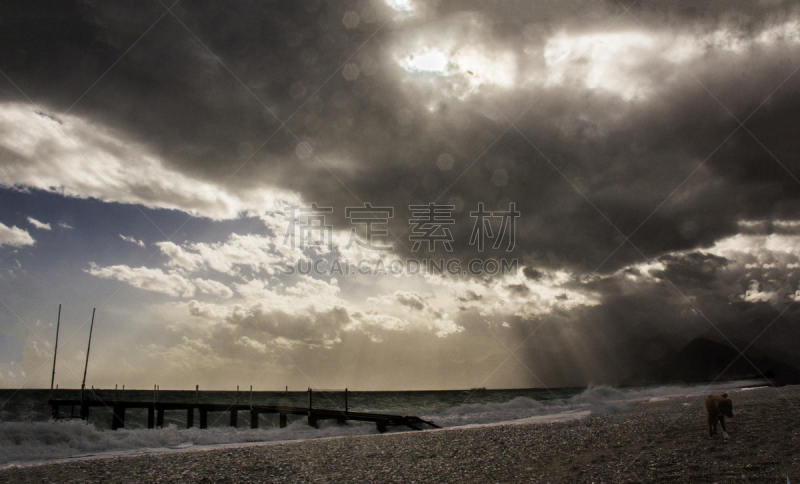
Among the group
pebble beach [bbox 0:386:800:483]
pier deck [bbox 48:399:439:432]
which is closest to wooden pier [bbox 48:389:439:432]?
pier deck [bbox 48:399:439:432]

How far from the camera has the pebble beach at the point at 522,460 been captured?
10484mm

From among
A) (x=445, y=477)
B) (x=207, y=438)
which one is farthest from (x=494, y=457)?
(x=207, y=438)

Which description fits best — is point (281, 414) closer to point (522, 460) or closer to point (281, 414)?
point (281, 414)

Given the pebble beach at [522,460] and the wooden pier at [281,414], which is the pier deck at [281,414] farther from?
A: the pebble beach at [522,460]

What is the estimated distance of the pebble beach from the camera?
1048cm

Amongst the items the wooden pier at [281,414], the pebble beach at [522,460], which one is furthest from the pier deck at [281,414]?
the pebble beach at [522,460]

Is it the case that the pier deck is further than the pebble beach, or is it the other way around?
the pier deck

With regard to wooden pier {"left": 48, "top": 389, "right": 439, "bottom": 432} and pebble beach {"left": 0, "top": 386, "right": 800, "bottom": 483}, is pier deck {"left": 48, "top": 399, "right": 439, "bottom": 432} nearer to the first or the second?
wooden pier {"left": 48, "top": 389, "right": 439, "bottom": 432}

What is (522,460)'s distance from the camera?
12.9 meters

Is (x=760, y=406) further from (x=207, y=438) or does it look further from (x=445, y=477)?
(x=207, y=438)

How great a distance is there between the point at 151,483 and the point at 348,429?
18892mm

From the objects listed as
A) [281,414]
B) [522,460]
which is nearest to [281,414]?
[281,414]

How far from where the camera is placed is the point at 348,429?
2961 centimetres

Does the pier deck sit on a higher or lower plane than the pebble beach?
lower
